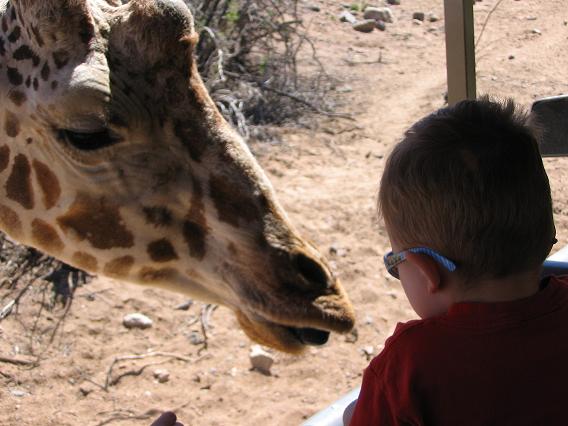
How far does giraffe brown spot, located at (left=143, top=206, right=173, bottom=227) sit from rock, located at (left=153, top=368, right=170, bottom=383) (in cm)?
219

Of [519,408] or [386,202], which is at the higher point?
[386,202]

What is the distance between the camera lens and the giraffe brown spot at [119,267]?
237 centimetres

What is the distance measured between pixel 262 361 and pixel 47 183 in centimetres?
235

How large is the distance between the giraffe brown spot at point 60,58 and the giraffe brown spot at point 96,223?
0.38 meters

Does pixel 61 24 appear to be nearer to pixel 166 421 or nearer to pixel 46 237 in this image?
pixel 46 237

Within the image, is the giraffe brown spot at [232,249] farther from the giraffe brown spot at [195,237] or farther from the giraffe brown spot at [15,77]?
the giraffe brown spot at [15,77]

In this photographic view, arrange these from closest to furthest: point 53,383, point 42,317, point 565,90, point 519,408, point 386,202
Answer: point 519,408 → point 386,202 → point 53,383 → point 42,317 → point 565,90

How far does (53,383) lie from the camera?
421 cm

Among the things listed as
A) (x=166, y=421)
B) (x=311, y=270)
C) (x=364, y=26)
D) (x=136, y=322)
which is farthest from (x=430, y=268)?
(x=364, y=26)

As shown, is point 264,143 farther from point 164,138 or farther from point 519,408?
point 519,408

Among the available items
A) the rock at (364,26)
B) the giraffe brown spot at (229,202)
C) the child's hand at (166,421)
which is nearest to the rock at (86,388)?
the giraffe brown spot at (229,202)

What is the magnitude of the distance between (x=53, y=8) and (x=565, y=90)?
5769 millimetres

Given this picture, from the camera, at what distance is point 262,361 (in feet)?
14.4

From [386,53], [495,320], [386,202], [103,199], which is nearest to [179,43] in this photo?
[103,199]
